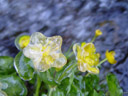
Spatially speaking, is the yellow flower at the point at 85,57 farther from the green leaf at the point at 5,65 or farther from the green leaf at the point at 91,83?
the green leaf at the point at 5,65

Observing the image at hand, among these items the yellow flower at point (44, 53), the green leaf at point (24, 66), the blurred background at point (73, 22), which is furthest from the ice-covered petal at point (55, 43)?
the blurred background at point (73, 22)

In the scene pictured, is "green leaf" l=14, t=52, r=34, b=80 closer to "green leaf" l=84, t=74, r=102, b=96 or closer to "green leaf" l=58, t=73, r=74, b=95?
"green leaf" l=58, t=73, r=74, b=95

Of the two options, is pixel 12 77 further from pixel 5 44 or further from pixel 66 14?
pixel 66 14

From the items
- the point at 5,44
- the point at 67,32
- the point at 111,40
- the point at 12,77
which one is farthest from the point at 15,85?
the point at 111,40

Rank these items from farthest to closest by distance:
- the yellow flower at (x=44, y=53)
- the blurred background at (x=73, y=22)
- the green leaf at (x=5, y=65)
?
the blurred background at (x=73, y=22), the green leaf at (x=5, y=65), the yellow flower at (x=44, y=53)

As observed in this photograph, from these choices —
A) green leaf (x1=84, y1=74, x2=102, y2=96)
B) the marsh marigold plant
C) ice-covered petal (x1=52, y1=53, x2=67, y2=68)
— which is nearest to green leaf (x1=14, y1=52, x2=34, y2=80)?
the marsh marigold plant

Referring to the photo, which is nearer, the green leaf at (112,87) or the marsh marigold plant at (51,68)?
the marsh marigold plant at (51,68)

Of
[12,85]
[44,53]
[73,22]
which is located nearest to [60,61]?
[44,53]
